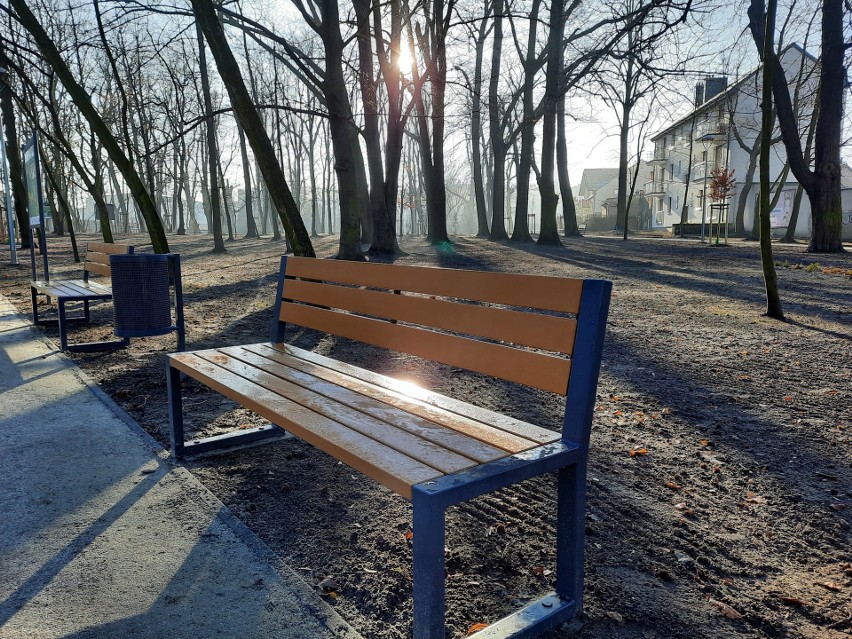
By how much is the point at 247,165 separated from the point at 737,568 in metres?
32.5

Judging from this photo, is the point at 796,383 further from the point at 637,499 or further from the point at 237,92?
the point at 237,92

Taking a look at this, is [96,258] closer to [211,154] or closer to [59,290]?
[59,290]

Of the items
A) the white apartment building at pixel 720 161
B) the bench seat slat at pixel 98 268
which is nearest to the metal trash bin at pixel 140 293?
the bench seat slat at pixel 98 268

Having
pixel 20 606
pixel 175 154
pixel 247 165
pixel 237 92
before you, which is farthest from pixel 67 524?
pixel 175 154

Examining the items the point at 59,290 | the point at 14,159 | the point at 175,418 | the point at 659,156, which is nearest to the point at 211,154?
the point at 14,159

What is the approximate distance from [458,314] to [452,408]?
0.39m

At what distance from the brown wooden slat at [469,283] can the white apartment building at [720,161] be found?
2800cm

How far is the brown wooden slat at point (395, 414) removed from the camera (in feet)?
6.63

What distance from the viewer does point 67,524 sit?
2.67 metres

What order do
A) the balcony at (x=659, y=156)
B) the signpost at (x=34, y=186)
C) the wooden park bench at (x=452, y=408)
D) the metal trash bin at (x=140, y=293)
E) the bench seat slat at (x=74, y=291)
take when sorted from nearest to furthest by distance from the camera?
the wooden park bench at (x=452, y=408), the metal trash bin at (x=140, y=293), the bench seat slat at (x=74, y=291), the signpost at (x=34, y=186), the balcony at (x=659, y=156)

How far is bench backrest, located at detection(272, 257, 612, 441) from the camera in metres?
2.03

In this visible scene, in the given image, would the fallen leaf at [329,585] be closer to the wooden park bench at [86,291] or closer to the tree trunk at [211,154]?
the wooden park bench at [86,291]

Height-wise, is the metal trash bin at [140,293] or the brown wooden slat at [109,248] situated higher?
the brown wooden slat at [109,248]

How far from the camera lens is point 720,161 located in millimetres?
46719
